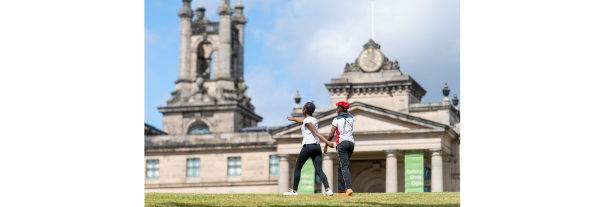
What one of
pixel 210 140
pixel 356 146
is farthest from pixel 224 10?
pixel 356 146

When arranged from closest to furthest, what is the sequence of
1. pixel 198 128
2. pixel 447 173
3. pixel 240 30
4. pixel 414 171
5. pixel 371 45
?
pixel 414 171 → pixel 447 173 → pixel 371 45 → pixel 198 128 → pixel 240 30

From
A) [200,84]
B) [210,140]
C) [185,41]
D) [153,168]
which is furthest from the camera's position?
[185,41]

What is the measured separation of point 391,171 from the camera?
186ft

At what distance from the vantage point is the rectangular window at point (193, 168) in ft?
214

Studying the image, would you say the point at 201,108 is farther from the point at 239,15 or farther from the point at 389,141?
the point at 389,141

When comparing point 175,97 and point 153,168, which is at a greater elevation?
point 175,97

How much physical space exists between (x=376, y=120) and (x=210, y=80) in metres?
28.1

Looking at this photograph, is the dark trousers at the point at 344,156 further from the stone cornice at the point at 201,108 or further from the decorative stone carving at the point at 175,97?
the decorative stone carving at the point at 175,97

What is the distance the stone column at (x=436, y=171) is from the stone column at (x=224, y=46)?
30.3 meters

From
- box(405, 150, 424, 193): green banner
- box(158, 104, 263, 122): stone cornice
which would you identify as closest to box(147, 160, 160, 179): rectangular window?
box(158, 104, 263, 122): stone cornice

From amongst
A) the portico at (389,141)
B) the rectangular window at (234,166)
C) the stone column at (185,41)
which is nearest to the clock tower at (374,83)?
the portico at (389,141)
